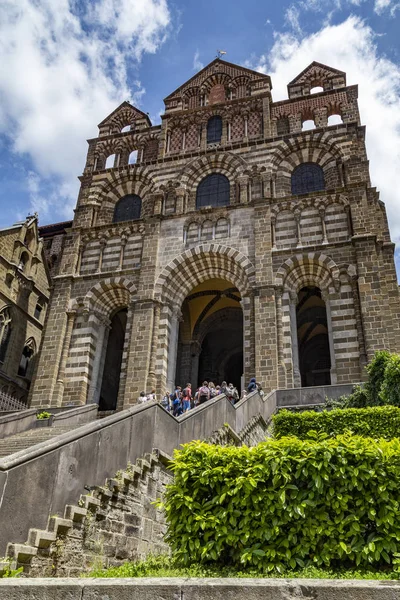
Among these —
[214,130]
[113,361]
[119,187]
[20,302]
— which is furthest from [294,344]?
[20,302]

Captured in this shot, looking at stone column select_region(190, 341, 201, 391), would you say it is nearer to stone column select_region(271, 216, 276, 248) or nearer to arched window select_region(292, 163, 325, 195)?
stone column select_region(271, 216, 276, 248)

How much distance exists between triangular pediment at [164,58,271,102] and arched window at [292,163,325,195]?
807 cm

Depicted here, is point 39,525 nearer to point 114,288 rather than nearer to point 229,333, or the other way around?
point 114,288

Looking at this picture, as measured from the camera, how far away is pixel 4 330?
2775 centimetres

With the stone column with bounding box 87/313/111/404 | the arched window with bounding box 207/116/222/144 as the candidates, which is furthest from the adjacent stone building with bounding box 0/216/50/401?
the arched window with bounding box 207/116/222/144

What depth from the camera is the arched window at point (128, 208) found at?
85.5ft

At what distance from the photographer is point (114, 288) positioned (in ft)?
77.2

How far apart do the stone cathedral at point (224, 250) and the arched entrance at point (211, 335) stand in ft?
0.26

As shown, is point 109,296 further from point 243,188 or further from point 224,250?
point 243,188

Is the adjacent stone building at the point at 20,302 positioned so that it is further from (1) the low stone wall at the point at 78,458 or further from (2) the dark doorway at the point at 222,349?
(1) the low stone wall at the point at 78,458

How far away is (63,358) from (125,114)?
651 inches

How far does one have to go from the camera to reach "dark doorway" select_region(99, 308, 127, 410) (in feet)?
85.9

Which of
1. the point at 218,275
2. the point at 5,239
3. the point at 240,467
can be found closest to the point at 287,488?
the point at 240,467

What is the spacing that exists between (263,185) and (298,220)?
2.70 meters
